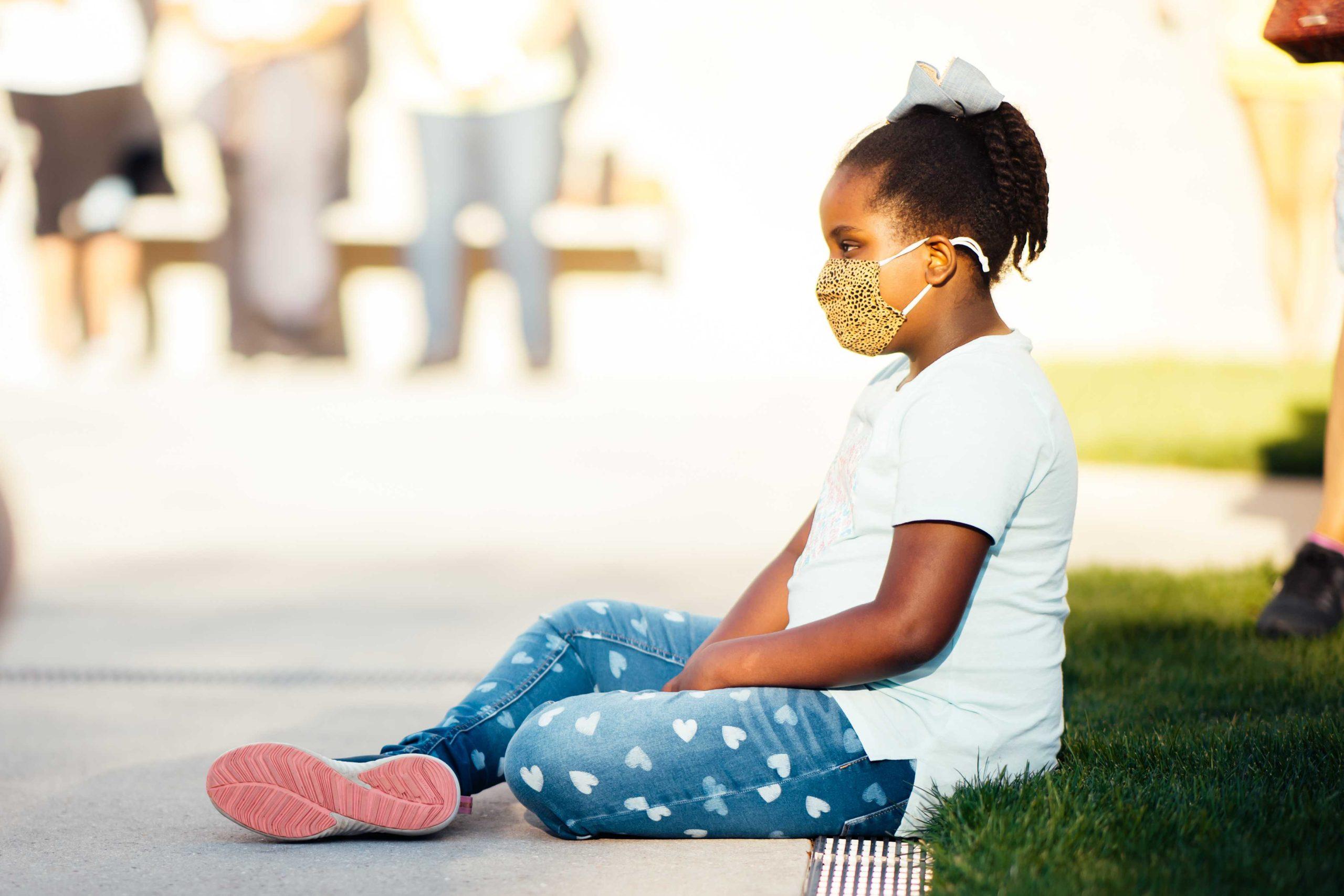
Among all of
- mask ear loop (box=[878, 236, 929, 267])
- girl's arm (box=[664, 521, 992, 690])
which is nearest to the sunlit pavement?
girl's arm (box=[664, 521, 992, 690])

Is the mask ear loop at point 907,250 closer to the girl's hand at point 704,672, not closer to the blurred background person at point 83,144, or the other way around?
the girl's hand at point 704,672

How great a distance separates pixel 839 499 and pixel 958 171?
49 centimetres

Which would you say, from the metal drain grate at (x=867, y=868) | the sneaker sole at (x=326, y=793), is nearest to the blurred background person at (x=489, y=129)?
the sneaker sole at (x=326, y=793)

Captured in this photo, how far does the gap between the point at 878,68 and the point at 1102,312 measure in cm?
260

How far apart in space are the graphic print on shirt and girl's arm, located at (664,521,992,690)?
0.55 ft

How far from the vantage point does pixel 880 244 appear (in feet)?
6.25

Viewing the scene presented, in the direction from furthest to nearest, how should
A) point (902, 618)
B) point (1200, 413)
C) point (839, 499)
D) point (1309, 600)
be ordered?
point (1200, 413) < point (1309, 600) < point (839, 499) < point (902, 618)

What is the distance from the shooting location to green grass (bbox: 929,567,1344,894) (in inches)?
63.6

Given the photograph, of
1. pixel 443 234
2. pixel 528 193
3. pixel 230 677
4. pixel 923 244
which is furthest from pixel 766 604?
pixel 443 234

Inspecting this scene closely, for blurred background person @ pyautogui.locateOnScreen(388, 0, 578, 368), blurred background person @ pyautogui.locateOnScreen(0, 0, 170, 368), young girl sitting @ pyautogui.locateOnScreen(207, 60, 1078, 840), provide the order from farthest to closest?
blurred background person @ pyautogui.locateOnScreen(0, 0, 170, 368) < blurred background person @ pyautogui.locateOnScreen(388, 0, 578, 368) < young girl sitting @ pyautogui.locateOnScreen(207, 60, 1078, 840)

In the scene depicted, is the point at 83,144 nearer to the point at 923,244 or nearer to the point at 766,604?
the point at 766,604

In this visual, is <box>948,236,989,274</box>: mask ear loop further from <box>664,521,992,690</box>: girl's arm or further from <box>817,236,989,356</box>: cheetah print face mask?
<box>664,521,992,690</box>: girl's arm

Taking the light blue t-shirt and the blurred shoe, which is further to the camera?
the blurred shoe

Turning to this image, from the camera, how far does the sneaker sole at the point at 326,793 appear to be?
6.15 ft
